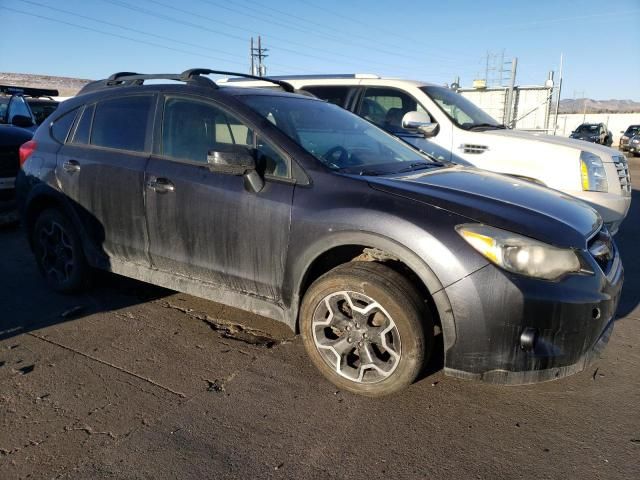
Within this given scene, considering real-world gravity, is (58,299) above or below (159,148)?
below

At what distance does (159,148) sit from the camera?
11.8ft

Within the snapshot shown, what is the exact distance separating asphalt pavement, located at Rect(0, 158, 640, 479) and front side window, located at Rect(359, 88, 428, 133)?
11.5 feet

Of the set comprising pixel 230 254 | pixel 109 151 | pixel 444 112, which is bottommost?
pixel 230 254

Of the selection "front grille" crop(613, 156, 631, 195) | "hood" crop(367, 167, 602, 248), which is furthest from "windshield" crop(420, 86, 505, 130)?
"hood" crop(367, 167, 602, 248)

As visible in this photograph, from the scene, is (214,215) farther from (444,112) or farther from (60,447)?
(444,112)

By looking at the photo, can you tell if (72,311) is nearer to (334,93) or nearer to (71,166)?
(71,166)

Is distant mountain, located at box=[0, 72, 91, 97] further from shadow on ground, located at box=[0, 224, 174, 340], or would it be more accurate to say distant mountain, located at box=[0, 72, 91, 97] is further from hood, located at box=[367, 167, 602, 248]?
hood, located at box=[367, 167, 602, 248]

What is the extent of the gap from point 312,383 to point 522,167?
3.78 metres

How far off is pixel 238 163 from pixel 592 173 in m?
4.12

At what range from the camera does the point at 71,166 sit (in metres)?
4.01

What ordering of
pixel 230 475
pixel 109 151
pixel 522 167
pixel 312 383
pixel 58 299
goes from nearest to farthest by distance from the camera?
pixel 230 475, pixel 312 383, pixel 109 151, pixel 58 299, pixel 522 167

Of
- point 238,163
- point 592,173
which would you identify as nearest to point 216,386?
point 238,163

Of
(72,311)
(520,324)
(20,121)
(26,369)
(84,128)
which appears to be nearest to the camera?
(520,324)

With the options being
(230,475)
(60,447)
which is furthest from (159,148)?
(230,475)
